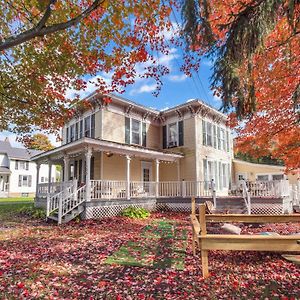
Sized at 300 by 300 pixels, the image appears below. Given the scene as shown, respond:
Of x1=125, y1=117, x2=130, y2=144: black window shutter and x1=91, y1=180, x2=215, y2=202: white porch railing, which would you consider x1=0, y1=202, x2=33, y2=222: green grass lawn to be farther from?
x1=125, y1=117, x2=130, y2=144: black window shutter

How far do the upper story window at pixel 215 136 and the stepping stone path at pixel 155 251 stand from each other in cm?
1073

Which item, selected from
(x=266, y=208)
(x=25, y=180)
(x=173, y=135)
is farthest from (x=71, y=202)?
(x=25, y=180)

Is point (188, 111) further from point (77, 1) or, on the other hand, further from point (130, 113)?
point (77, 1)

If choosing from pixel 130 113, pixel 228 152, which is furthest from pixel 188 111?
pixel 228 152

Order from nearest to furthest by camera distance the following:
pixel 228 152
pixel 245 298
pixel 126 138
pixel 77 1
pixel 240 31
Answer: pixel 245 298 → pixel 240 31 → pixel 77 1 → pixel 126 138 → pixel 228 152

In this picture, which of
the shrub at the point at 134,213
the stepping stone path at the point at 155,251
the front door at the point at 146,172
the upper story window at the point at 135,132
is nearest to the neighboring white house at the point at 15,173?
the front door at the point at 146,172

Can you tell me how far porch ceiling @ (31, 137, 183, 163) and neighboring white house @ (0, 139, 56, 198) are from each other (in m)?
24.4

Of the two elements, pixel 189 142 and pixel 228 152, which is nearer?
pixel 189 142

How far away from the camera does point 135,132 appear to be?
17.8m

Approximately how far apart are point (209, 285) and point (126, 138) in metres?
13.5

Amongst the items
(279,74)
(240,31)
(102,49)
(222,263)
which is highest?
(102,49)

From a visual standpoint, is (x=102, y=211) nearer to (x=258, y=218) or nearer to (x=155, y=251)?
(x=155, y=251)

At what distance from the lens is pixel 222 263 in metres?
5.50

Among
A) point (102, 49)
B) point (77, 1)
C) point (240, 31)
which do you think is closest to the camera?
point (240, 31)
